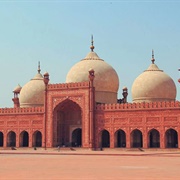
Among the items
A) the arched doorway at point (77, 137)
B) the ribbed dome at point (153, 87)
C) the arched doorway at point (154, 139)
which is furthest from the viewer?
the arched doorway at point (77, 137)

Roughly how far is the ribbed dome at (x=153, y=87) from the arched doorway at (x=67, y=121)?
5.01 m

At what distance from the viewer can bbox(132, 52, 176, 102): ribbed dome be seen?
28.4 m

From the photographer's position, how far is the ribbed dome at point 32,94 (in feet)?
107

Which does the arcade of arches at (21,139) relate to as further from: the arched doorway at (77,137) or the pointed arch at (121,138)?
the pointed arch at (121,138)

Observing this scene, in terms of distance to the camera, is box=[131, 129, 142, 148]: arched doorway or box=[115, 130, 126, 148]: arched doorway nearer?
box=[131, 129, 142, 148]: arched doorway

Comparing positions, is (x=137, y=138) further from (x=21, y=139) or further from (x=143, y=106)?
(x=21, y=139)

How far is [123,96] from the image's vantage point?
3334 centimetres

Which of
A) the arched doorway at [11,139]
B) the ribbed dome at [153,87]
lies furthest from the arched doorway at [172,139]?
the arched doorway at [11,139]

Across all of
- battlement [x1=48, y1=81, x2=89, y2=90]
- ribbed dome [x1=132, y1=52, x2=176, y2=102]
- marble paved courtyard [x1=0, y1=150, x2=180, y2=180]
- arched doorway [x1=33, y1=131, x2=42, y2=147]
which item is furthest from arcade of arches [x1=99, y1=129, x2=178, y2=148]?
marble paved courtyard [x1=0, y1=150, x2=180, y2=180]

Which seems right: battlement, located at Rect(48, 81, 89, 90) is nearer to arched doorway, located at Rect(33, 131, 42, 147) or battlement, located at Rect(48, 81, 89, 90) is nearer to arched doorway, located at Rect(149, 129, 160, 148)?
arched doorway, located at Rect(33, 131, 42, 147)

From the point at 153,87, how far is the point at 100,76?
430 cm

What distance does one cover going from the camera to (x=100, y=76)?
28.9 m

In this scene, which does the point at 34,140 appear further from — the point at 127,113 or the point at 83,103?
the point at 127,113

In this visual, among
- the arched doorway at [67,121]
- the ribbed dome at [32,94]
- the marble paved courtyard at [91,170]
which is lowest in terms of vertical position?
the marble paved courtyard at [91,170]
